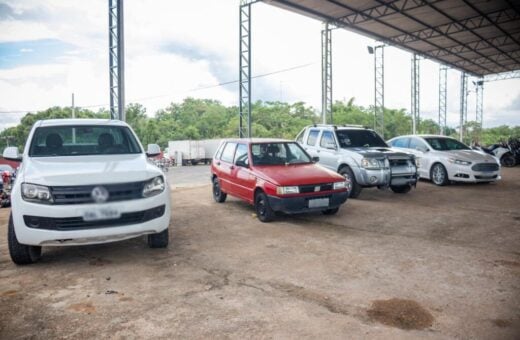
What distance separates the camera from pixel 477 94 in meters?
40.7

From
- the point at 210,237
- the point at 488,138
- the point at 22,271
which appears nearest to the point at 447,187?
the point at 210,237

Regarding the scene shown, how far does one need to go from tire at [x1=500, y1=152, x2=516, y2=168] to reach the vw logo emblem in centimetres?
2024

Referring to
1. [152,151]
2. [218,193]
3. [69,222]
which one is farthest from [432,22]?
[69,222]

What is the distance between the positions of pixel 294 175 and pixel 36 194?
13.4ft

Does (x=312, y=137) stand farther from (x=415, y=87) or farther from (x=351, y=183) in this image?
(x=415, y=87)

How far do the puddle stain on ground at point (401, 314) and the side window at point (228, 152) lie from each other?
5268 mm

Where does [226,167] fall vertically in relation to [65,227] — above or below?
above

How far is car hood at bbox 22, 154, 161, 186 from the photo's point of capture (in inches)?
173

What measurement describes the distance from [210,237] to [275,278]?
2.08 meters

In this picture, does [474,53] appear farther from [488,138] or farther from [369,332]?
[488,138]

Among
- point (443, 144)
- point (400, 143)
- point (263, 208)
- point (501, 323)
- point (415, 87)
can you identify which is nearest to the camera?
point (501, 323)

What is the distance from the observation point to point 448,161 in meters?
11.8

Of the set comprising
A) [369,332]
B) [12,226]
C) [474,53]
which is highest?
[474,53]

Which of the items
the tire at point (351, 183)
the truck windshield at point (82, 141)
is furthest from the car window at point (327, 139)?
the truck windshield at point (82, 141)
